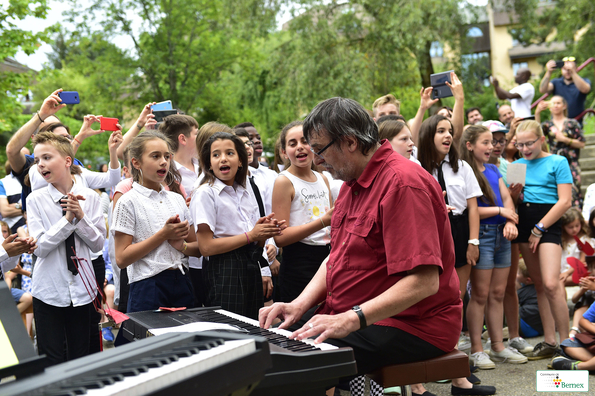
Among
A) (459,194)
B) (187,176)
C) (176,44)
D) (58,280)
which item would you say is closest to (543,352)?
(459,194)

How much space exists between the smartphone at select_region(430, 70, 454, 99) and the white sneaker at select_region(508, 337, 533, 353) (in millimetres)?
2505

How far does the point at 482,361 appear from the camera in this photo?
4.76 metres

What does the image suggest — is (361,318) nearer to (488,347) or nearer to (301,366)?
(301,366)

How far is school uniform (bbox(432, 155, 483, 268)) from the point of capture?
15.3 feet

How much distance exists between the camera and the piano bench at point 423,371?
2.46 meters

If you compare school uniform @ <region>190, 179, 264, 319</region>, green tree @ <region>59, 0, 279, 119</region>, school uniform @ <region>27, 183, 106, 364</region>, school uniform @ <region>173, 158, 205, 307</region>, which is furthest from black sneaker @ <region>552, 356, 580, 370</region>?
green tree @ <region>59, 0, 279, 119</region>

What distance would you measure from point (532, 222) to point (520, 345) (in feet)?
3.85

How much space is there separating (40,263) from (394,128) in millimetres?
2841

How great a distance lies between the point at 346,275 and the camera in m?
2.58

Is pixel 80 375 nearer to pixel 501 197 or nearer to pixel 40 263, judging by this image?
pixel 40 263

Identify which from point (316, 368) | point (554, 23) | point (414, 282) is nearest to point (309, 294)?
point (414, 282)

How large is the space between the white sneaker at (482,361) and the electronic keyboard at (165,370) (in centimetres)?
371

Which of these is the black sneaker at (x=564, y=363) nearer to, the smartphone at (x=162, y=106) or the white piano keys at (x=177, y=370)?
the white piano keys at (x=177, y=370)

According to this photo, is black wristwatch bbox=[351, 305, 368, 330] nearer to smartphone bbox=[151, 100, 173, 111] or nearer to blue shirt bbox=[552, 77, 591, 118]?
smartphone bbox=[151, 100, 173, 111]
